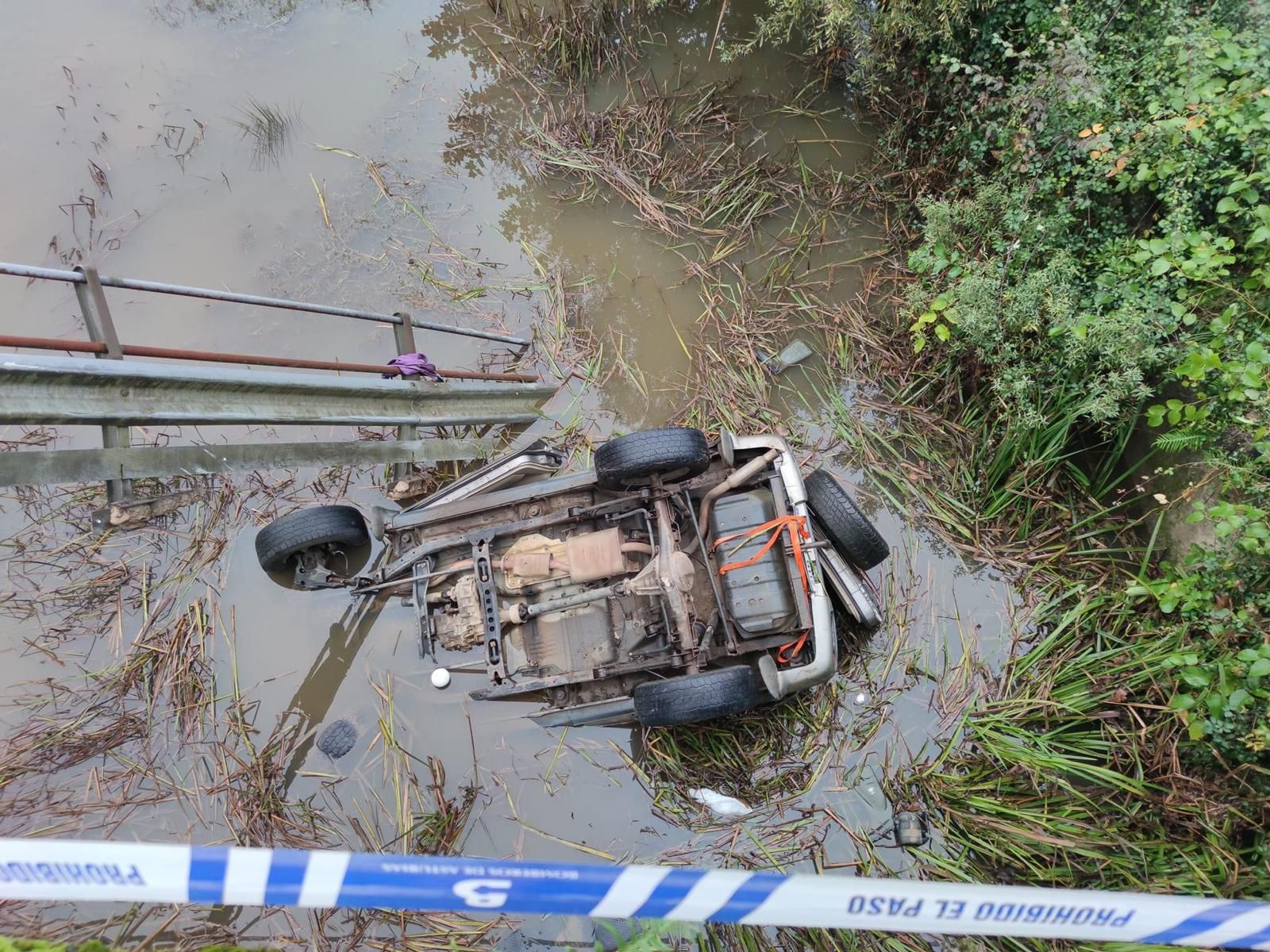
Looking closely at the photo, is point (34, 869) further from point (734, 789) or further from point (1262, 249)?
point (1262, 249)

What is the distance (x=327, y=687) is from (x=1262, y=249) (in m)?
6.30

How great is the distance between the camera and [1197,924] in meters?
2.65

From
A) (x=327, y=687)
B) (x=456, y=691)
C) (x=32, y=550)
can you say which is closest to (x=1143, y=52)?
(x=456, y=691)

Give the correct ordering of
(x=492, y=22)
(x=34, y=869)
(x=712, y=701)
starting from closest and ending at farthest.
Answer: (x=34, y=869) → (x=712, y=701) → (x=492, y=22)

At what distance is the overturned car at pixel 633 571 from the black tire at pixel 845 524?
0.03 ft

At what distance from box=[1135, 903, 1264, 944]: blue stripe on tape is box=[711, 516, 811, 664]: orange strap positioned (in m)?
1.83

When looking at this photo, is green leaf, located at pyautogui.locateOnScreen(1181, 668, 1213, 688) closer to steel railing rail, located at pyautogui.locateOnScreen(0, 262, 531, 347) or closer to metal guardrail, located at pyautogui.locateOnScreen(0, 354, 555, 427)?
metal guardrail, located at pyautogui.locateOnScreen(0, 354, 555, 427)

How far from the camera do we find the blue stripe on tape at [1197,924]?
264cm

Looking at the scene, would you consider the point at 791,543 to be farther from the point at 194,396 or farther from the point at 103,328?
the point at 103,328

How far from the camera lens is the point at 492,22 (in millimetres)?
5969

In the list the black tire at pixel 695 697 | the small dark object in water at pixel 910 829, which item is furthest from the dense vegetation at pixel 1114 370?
the black tire at pixel 695 697

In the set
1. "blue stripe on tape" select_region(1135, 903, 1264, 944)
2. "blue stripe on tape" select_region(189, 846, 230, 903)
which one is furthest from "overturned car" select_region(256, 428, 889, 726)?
"blue stripe on tape" select_region(189, 846, 230, 903)

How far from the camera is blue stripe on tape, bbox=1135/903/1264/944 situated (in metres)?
2.64

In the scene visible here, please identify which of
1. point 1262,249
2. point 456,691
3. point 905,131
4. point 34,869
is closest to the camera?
point 34,869
